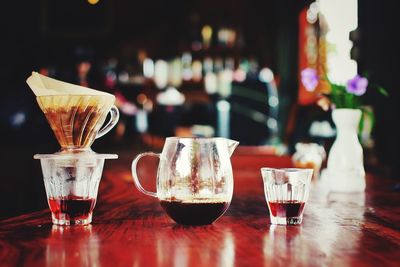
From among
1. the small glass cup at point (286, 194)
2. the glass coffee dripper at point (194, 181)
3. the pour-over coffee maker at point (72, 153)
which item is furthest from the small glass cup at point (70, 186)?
the small glass cup at point (286, 194)

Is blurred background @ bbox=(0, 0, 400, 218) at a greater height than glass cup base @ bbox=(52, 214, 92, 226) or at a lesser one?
greater

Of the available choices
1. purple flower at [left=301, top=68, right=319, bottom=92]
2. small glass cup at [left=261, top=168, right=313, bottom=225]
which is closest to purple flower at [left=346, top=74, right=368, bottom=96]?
purple flower at [left=301, top=68, right=319, bottom=92]

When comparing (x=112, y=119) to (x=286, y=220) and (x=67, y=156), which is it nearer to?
(x=67, y=156)

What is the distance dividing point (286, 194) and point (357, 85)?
899 mm

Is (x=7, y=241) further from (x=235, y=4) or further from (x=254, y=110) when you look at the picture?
(x=254, y=110)

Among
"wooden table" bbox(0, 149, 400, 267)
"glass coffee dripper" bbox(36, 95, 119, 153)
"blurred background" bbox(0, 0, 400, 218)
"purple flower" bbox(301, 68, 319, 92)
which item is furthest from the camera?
"blurred background" bbox(0, 0, 400, 218)

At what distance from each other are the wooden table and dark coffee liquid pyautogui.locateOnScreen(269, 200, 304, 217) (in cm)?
3

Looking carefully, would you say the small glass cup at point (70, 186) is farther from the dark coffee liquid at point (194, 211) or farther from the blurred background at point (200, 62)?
the blurred background at point (200, 62)

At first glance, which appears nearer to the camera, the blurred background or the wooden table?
the wooden table

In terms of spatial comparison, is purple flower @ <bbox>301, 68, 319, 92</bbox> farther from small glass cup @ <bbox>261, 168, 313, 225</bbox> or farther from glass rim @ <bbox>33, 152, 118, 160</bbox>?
glass rim @ <bbox>33, 152, 118, 160</bbox>

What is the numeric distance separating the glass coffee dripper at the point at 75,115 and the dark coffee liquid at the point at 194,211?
0.64 feet

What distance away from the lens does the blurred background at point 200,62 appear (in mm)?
5590

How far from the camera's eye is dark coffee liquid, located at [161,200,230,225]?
41.2 inches

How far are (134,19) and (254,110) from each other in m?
3.20
